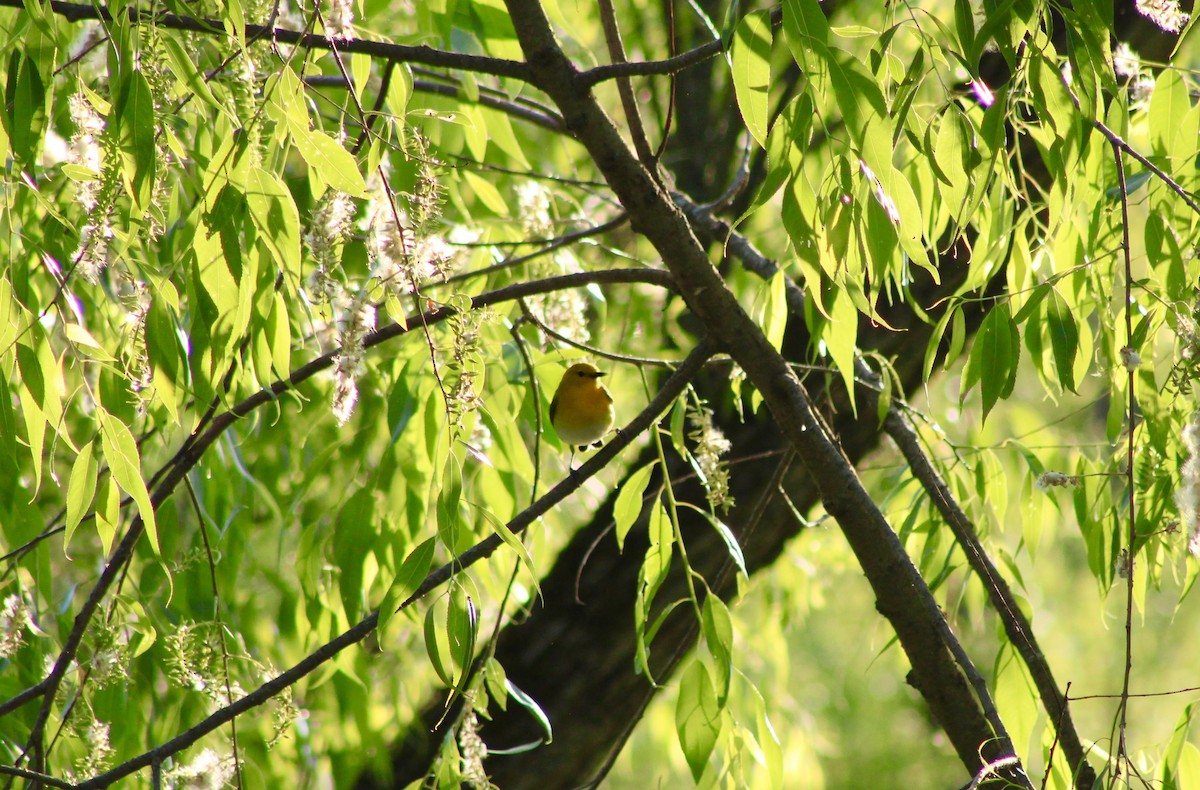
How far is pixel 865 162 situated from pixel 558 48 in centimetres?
59

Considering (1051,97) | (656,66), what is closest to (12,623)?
(656,66)

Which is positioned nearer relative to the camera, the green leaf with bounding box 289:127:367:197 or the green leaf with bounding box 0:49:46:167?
the green leaf with bounding box 289:127:367:197

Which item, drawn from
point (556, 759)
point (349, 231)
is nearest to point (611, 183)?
point (349, 231)

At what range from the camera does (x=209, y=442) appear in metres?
1.52

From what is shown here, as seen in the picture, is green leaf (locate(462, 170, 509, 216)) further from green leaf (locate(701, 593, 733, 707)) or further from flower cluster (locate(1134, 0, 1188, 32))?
flower cluster (locate(1134, 0, 1188, 32))

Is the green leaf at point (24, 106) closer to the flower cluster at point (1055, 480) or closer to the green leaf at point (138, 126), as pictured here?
the green leaf at point (138, 126)

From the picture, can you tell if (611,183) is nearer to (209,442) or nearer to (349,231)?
(349,231)

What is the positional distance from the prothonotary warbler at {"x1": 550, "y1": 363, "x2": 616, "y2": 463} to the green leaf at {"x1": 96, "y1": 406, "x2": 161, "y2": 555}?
136 centimetres

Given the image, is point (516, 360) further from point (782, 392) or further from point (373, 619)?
point (373, 619)

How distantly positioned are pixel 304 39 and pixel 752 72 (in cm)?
58

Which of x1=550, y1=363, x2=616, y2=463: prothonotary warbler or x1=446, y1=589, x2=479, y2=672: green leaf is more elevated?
x1=550, y1=363, x2=616, y2=463: prothonotary warbler

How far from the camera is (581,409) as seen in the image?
2518 millimetres

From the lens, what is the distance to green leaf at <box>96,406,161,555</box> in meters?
1.15

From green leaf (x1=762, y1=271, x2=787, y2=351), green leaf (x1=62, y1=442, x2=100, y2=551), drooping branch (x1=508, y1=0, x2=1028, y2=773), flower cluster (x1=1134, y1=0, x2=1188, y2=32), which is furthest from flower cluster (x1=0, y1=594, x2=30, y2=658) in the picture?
flower cluster (x1=1134, y1=0, x2=1188, y2=32)
